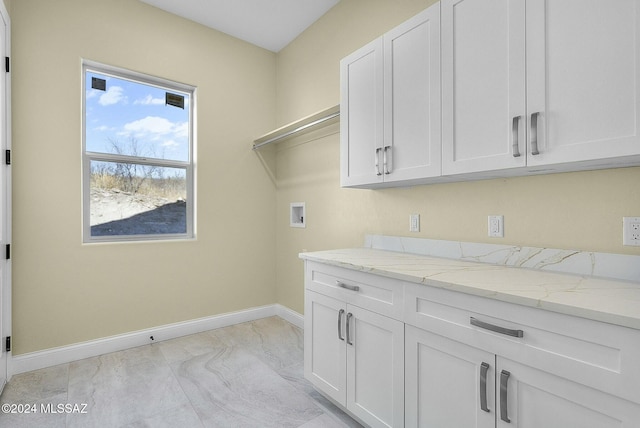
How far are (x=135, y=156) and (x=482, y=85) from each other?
298 cm

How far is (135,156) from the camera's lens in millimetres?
3055

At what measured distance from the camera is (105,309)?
281 cm

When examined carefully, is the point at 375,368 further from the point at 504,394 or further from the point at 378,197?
the point at 378,197

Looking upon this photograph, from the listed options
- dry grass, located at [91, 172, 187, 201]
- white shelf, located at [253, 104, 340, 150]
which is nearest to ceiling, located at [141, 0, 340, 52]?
white shelf, located at [253, 104, 340, 150]

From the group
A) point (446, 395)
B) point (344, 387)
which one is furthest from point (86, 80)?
point (446, 395)

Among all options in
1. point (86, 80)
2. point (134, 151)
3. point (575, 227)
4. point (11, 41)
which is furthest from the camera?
point (134, 151)

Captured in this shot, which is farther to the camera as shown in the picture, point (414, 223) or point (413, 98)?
point (414, 223)

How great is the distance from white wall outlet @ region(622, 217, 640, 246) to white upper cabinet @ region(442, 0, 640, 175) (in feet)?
0.90

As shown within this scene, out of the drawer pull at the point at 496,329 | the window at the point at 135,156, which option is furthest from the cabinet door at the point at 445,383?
the window at the point at 135,156

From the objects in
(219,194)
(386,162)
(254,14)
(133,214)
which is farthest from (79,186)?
(386,162)

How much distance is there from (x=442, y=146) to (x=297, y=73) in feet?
7.73

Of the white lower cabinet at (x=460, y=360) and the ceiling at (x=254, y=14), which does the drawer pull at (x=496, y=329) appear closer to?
the white lower cabinet at (x=460, y=360)

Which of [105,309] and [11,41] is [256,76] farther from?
[105,309]

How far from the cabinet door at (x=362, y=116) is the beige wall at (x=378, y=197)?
396mm
